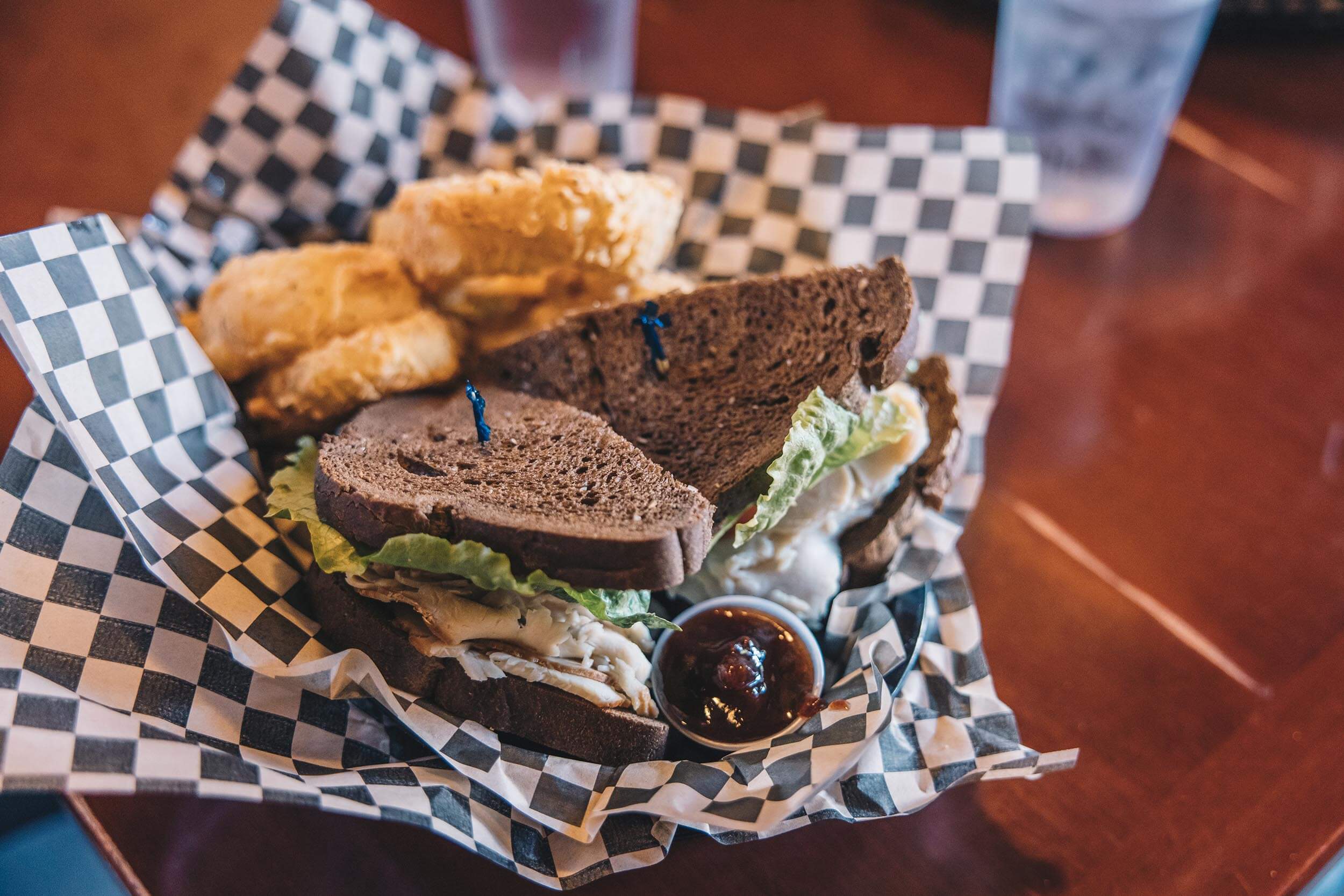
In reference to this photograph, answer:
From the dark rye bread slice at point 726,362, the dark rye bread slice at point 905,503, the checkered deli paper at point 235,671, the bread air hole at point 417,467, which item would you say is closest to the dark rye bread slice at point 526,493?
the bread air hole at point 417,467

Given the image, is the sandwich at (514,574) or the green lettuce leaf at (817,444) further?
the green lettuce leaf at (817,444)

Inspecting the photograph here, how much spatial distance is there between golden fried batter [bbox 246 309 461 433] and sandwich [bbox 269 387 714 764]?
228 mm

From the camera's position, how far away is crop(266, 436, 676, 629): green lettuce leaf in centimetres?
143

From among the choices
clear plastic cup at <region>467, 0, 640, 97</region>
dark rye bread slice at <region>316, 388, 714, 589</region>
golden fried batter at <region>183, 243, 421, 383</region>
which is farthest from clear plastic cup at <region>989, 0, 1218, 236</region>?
golden fried batter at <region>183, 243, 421, 383</region>

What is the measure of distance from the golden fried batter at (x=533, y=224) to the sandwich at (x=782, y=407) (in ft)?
0.44

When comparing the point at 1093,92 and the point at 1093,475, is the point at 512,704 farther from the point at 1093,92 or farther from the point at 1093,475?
the point at 1093,92

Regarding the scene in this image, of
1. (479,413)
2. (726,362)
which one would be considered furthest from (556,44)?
(479,413)

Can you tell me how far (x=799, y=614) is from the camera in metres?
1.76

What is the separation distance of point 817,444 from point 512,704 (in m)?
0.65

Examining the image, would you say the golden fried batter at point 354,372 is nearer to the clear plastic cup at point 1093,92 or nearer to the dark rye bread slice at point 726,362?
the dark rye bread slice at point 726,362

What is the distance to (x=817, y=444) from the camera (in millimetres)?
1619

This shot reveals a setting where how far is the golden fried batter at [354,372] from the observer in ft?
6.10

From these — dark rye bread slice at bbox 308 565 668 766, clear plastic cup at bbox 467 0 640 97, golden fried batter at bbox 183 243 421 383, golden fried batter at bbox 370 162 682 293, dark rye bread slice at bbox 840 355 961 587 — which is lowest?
dark rye bread slice at bbox 308 565 668 766

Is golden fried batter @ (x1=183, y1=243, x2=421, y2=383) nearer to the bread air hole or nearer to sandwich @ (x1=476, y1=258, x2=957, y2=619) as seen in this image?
sandwich @ (x1=476, y1=258, x2=957, y2=619)
